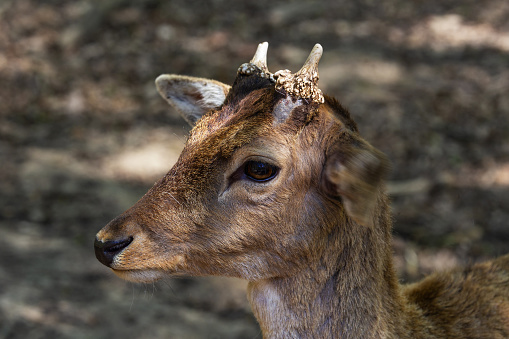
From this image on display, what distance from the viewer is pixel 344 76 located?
8.55m

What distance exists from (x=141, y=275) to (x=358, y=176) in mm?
1169

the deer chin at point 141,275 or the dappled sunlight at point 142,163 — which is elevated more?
the dappled sunlight at point 142,163

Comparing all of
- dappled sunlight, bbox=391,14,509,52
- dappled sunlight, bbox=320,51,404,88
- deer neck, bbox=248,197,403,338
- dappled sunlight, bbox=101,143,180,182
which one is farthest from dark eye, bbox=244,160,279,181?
dappled sunlight, bbox=391,14,509,52

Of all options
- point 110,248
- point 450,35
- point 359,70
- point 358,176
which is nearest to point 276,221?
point 358,176

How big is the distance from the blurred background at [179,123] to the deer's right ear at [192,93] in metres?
2.40

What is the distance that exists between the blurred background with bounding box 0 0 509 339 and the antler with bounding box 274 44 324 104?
3.13 meters

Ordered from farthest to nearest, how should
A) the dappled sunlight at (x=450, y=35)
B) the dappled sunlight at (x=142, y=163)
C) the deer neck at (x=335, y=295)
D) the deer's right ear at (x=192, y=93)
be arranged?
the dappled sunlight at (x=450, y=35)
the dappled sunlight at (x=142, y=163)
the deer's right ear at (x=192, y=93)
the deer neck at (x=335, y=295)

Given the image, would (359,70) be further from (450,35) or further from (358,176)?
(358,176)

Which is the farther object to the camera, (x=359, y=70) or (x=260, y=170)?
(x=359, y=70)

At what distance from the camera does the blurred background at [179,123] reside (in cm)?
576

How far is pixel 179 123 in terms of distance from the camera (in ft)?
27.4

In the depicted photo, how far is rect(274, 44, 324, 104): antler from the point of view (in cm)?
287

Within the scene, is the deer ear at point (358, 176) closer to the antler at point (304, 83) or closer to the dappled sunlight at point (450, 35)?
the antler at point (304, 83)

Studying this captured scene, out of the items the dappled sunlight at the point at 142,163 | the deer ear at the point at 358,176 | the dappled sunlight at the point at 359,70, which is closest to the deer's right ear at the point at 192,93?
the deer ear at the point at 358,176
